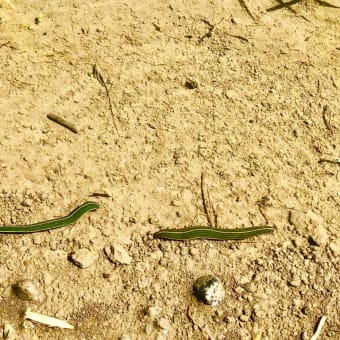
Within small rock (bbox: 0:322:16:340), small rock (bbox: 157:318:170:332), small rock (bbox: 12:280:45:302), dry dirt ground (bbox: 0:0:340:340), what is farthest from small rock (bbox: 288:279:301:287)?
small rock (bbox: 0:322:16:340)

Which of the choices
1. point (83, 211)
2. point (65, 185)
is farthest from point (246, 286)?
point (65, 185)

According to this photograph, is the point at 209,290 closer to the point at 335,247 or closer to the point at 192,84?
the point at 335,247

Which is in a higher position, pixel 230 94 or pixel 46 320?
pixel 230 94

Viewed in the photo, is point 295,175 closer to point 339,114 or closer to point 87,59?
point 339,114

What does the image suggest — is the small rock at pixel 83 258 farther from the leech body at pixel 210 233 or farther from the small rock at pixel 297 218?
the small rock at pixel 297 218

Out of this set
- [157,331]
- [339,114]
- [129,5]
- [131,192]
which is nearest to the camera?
[157,331]

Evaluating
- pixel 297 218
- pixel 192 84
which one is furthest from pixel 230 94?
pixel 297 218
